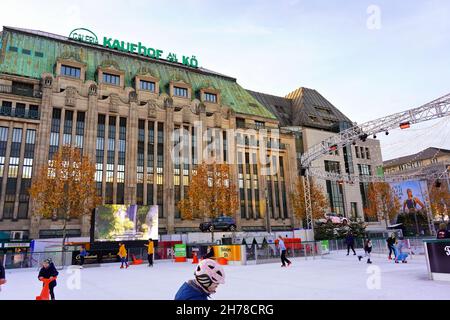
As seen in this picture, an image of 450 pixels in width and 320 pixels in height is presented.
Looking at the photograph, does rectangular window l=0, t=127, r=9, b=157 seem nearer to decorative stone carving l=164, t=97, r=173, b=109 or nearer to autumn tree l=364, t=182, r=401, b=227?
decorative stone carving l=164, t=97, r=173, b=109

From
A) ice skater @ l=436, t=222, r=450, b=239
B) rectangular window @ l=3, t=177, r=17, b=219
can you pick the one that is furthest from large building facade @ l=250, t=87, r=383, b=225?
rectangular window @ l=3, t=177, r=17, b=219

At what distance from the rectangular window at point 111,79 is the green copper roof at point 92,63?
162cm

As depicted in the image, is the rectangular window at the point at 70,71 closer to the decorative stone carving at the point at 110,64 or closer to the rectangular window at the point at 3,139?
the decorative stone carving at the point at 110,64

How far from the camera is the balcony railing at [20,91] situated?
40.0 metres

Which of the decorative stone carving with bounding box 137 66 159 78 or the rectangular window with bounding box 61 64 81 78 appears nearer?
the rectangular window with bounding box 61 64 81 78

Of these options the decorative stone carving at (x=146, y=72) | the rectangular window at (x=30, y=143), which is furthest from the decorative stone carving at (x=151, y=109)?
the rectangular window at (x=30, y=143)

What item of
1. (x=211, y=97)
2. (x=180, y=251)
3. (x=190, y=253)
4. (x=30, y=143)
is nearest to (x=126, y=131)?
(x=30, y=143)

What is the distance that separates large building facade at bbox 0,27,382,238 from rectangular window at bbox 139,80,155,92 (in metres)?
0.16

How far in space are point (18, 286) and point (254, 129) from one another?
4677 cm

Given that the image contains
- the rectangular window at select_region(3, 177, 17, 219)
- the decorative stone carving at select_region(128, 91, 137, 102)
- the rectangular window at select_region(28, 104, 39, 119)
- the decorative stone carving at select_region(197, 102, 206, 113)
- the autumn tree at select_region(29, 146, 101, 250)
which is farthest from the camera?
the decorative stone carving at select_region(197, 102, 206, 113)

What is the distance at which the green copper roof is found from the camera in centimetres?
4331
